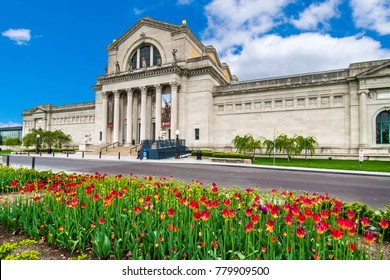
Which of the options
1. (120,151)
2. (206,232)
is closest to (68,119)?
(120,151)

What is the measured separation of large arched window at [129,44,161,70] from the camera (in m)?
42.7

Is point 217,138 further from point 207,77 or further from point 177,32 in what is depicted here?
point 177,32

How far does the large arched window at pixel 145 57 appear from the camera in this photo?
42725mm

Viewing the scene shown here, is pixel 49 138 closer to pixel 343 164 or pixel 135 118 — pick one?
pixel 135 118

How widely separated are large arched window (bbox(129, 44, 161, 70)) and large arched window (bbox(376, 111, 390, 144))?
3524cm

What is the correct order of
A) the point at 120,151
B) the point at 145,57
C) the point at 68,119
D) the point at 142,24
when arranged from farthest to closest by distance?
1. the point at 68,119
2. the point at 145,57
3. the point at 142,24
4. the point at 120,151

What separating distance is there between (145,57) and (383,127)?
39.8m

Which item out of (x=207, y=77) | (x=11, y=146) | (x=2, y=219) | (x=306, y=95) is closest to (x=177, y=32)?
(x=207, y=77)

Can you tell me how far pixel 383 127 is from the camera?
95.6 feet

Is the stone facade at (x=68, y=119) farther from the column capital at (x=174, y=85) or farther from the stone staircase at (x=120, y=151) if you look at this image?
the column capital at (x=174, y=85)

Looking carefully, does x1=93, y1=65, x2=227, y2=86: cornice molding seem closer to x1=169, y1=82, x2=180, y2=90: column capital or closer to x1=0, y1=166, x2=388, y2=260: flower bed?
x1=169, y1=82, x2=180, y2=90: column capital

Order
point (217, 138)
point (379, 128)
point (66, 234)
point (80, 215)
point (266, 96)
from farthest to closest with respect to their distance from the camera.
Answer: point (217, 138)
point (266, 96)
point (379, 128)
point (80, 215)
point (66, 234)
